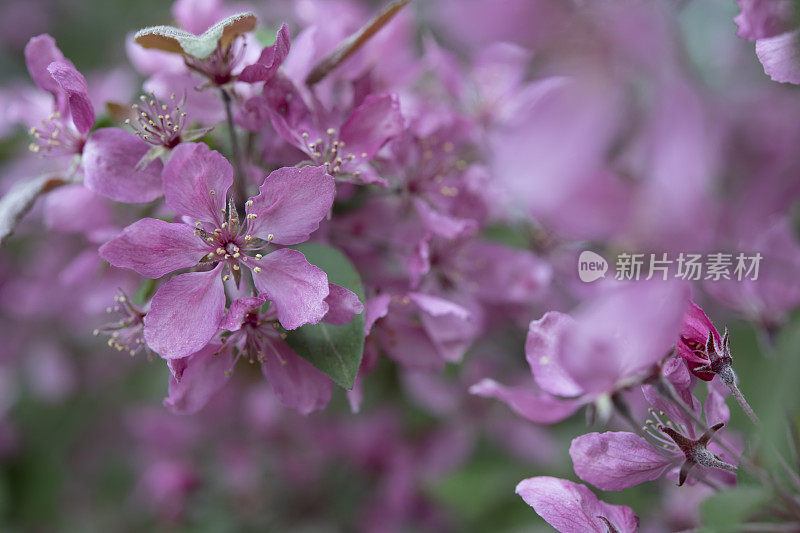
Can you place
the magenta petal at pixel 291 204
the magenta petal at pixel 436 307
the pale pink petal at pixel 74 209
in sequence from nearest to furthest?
1. the magenta petal at pixel 291 204
2. the magenta petal at pixel 436 307
3. the pale pink petal at pixel 74 209

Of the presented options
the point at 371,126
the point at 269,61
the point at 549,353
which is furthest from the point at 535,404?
the point at 269,61

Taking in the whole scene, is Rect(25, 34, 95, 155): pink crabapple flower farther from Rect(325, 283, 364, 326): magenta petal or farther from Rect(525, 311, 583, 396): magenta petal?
Rect(525, 311, 583, 396): magenta petal

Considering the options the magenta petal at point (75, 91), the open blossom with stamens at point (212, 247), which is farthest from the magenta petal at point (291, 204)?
the magenta petal at point (75, 91)

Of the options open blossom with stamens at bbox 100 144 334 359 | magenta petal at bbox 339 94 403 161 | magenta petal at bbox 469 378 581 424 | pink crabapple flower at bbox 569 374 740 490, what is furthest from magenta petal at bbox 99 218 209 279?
pink crabapple flower at bbox 569 374 740 490

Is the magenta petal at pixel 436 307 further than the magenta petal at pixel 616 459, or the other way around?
the magenta petal at pixel 436 307

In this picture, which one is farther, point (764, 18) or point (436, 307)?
point (436, 307)

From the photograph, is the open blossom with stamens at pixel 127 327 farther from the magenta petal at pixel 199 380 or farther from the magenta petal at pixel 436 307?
the magenta petal at pixel 436 307

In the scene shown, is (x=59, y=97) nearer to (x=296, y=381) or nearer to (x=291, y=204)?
(x=291, y=204)
